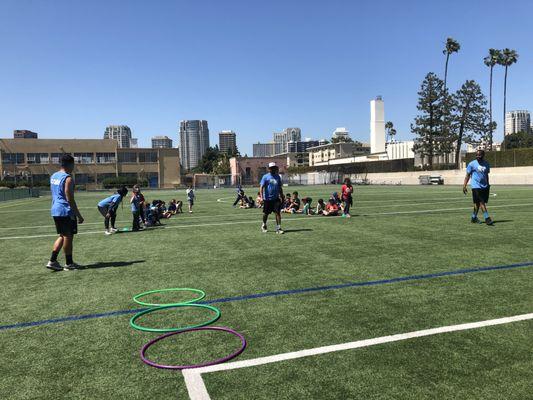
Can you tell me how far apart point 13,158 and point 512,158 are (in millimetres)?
97408

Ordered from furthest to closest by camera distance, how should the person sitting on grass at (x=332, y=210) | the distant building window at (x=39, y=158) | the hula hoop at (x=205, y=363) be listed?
1. the distant building window at (x=39, y=158)
2. the person sitting on grass at (x=332, y=210)
3. the hula hoop at (x=205, y=363)

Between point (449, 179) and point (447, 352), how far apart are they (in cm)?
5750

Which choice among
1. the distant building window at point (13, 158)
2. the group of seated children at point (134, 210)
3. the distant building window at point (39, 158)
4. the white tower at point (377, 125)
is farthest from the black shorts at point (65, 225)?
the white tower at point (377, 125)

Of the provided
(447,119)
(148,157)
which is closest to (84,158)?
(148,157)

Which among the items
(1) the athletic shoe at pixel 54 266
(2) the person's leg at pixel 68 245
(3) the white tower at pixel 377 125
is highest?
(3) the white tower at pixel 377 125

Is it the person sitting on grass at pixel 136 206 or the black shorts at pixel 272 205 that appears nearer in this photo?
the black shorts at pixel 272 205

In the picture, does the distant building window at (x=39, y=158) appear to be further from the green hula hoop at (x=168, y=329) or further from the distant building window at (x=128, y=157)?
the green hula hoop at (x=168, y=329)

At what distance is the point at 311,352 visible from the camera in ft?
12.7

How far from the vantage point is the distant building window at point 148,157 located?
9994cm

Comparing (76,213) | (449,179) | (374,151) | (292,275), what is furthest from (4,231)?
(374,151)

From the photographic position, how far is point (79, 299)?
5801 mm

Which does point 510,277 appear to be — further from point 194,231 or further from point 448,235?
point 194,231

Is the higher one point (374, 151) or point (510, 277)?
A: point (374, 151)

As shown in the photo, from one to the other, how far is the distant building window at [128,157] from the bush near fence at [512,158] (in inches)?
2991
